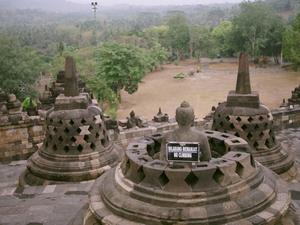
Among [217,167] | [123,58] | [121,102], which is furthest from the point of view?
[121,102]

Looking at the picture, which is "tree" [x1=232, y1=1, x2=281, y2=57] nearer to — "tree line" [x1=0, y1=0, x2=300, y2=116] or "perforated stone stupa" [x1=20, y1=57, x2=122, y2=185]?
"tree line" [x1=0, y1=0, x2=300, y2=116]

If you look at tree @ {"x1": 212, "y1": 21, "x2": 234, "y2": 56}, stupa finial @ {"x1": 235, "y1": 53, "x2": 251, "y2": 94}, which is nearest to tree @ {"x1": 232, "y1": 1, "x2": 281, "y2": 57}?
tree @ {"x1": 212, "y1": 21, "x2": 234, "y2": 56}

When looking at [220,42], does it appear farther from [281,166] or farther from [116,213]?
[116,213]

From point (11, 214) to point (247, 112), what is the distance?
193 inches

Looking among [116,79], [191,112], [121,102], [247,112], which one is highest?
[191,112]

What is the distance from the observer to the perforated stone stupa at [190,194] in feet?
14.4

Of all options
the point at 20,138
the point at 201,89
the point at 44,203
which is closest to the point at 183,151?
the point at 44,203

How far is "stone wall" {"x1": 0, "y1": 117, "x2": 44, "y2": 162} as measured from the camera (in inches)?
503

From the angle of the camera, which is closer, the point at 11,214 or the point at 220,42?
the point at 11,214

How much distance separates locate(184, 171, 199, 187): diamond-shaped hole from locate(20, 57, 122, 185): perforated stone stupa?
410 centimetres

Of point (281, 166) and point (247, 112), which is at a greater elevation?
point (247, 112)

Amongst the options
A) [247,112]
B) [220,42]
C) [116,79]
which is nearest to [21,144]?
[247,112]

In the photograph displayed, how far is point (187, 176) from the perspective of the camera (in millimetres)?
4543

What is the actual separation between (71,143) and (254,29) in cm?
4355
